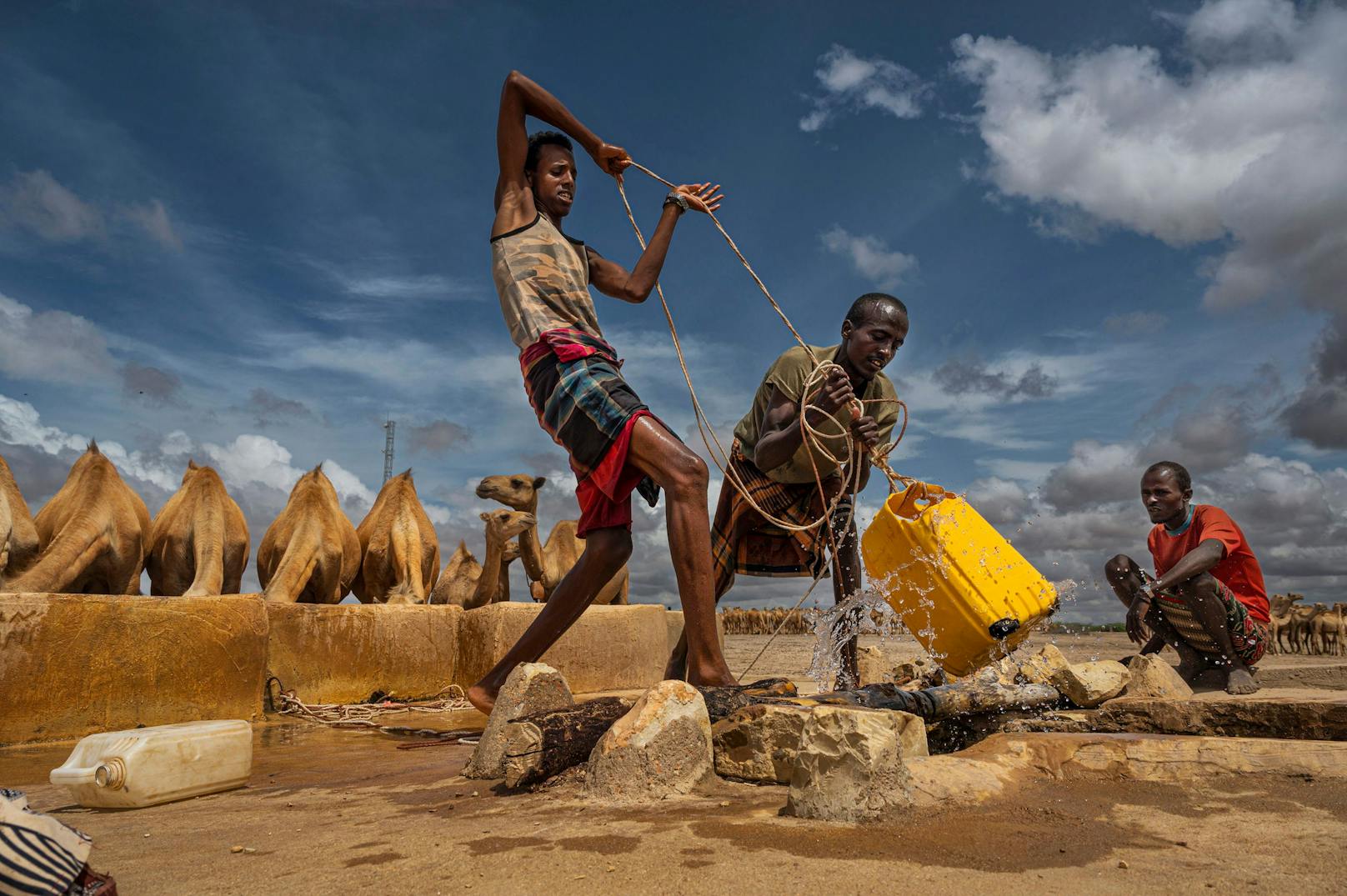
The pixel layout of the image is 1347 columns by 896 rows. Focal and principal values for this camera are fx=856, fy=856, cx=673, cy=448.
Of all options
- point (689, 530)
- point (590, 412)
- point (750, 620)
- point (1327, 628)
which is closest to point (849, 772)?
point (689, 530)

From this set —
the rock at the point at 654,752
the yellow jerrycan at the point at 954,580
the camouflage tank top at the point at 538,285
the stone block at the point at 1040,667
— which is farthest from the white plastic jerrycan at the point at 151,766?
the stone block at the point at 1040,667

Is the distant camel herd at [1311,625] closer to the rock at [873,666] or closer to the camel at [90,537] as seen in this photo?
the rock at [873,666]

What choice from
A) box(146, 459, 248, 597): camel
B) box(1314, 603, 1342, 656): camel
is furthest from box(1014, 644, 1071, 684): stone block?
box(1314, 603, 1342, 656): camel

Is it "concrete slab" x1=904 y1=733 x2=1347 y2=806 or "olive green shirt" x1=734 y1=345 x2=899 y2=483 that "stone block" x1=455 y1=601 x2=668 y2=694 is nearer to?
"olive green shirt" x1=734 y1=345 x2=899 y2=483

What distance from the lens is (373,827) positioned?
6.87ft

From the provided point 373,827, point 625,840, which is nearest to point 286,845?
point 373,827

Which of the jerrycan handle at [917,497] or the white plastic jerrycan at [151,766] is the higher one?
the jerrycan handle at [917,497]

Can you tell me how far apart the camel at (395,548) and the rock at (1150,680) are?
22.6ft

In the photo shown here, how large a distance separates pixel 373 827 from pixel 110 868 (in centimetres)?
54

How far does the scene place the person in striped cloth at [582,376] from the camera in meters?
2.73

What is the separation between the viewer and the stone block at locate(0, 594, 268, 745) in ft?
13.6

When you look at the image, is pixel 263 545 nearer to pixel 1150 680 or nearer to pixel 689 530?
pixel 689 530

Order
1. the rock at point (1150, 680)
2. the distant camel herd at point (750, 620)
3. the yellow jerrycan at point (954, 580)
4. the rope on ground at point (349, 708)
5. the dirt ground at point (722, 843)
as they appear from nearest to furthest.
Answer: the dirt ground at point (722, 843), the yellow jerrycan at point (954, 580), the rock at point (1150, 680), the rope on ground at point (349, 708), the distant camel herd at point (750, 620)

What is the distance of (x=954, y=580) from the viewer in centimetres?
325
